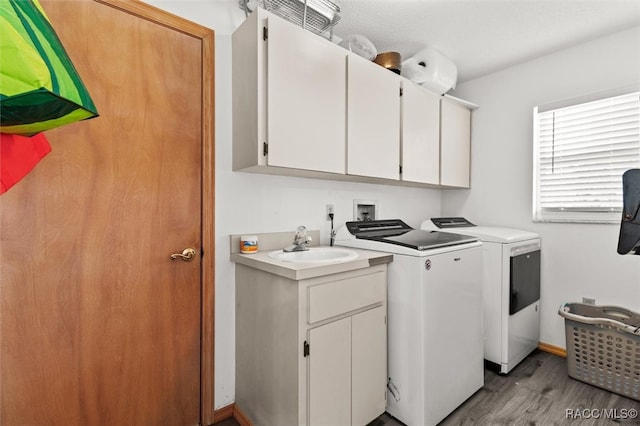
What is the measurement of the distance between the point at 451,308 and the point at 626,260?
150cm

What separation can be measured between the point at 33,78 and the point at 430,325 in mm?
1752

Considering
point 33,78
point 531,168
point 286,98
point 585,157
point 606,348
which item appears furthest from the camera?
point 531,168

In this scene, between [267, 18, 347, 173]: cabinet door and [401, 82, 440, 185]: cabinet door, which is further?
[401, 82, 440, 185]: cabinet door

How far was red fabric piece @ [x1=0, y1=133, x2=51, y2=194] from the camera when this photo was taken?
0.65 meters

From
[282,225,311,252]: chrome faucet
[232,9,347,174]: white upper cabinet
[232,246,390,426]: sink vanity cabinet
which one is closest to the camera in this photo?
[232,246,390,426]: sink vanity cabinet

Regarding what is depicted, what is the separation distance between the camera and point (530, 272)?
7.85 ft

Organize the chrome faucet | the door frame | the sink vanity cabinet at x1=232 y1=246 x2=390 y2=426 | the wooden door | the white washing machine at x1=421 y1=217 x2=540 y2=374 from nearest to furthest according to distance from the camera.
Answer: the wooden door < the sink vanity cabinet at x1=232 y1=246 x2=390 y2=426 < the door frame < the chrome faucet < the white washing machine at x1=421 y1=217 x2=540 y2=374

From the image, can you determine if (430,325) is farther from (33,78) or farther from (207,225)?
(33,78)

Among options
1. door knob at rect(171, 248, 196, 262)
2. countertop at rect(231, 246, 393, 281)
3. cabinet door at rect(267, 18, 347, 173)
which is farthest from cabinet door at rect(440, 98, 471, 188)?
door knob at rect(171, 248, 196, 262)

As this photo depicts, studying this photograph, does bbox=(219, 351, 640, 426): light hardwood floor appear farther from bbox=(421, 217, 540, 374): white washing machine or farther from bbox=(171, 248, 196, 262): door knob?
bbox=(171, 248, 196, 262): door knob

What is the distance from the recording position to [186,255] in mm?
1608

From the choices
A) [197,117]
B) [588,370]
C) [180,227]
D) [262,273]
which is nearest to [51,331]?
[180,227]

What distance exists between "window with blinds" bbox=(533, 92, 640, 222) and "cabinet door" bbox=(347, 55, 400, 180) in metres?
1.35

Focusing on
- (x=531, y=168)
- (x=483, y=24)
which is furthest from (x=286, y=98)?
(x=531, y=168)
